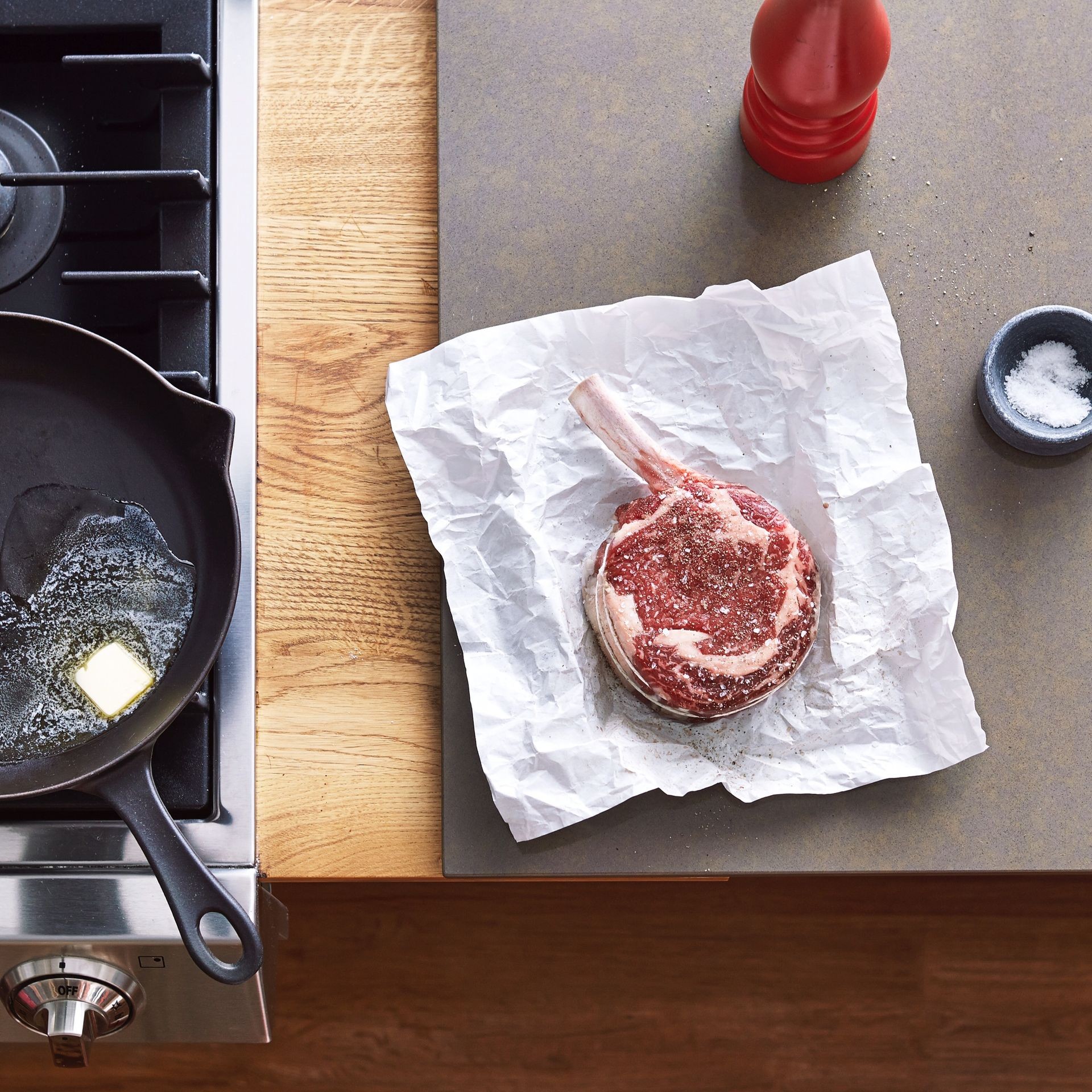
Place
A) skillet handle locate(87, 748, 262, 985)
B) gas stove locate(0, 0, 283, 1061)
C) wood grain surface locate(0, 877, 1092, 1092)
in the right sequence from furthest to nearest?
1. wood grain surface locate(0, 877, 1092, 1092)
2. gas stove locate(0, 0, 283, 1061)
3. skillet handle locate(87, 748, 262, 985)

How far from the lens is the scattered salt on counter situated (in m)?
0.82

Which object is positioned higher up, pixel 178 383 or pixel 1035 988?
Result: pixel 178 383

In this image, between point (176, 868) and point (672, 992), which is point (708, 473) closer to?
point (176, 868)

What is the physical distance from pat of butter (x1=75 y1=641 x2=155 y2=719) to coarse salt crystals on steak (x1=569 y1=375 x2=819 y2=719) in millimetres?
368

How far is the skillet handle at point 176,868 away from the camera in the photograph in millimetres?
659

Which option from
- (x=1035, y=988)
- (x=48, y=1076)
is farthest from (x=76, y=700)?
(x=1035, y=988)

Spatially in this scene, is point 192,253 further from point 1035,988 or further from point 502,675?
point 1035,988

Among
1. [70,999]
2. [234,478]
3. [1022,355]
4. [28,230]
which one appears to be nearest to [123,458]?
[234,478]

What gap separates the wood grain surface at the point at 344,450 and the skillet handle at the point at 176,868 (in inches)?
4.5

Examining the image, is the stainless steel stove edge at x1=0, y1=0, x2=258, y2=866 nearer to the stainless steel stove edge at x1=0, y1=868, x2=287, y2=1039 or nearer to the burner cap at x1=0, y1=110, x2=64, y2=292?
the stainless steel stove edge at x1=0, y1=868, x2=287, y2=1039

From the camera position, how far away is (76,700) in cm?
74

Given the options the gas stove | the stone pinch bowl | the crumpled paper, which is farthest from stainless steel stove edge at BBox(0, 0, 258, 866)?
the stone pinch bowl

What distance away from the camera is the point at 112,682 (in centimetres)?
74

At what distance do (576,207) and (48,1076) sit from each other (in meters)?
1.14
